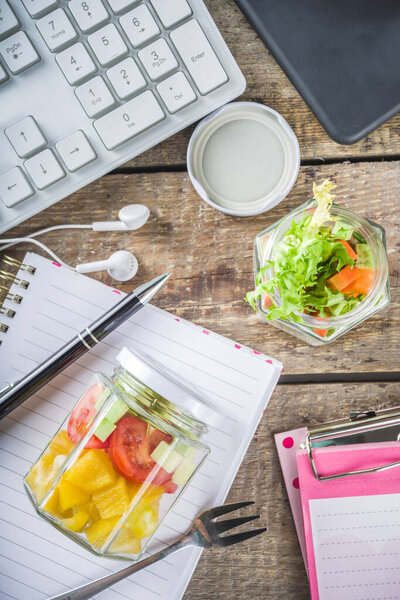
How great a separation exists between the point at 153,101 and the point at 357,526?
1.81 feet

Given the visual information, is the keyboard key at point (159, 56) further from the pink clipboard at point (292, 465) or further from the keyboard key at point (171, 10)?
the pink clipboard at point (292, 465)

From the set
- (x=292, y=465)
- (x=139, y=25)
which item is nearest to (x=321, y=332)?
(x=292, y=465)

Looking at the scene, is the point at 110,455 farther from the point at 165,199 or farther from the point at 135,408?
the point at 165,199

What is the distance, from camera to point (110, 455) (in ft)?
1.91

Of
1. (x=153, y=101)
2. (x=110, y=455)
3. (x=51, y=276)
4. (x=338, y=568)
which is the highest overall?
(x=153, y=101)

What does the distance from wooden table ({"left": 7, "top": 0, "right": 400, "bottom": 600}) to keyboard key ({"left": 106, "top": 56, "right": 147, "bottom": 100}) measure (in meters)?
0.12

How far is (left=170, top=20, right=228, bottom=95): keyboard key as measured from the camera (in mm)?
550

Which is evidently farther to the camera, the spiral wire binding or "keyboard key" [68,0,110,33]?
the spiral wire binding

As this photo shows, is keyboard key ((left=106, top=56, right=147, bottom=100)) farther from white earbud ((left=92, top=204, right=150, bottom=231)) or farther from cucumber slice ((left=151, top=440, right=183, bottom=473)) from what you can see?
cucumber slice ((left=151, top=440, right=183, bottom=473))

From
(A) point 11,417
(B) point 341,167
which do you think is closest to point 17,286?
(A) point 11,417

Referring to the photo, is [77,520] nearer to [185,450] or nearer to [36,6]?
[185,450]

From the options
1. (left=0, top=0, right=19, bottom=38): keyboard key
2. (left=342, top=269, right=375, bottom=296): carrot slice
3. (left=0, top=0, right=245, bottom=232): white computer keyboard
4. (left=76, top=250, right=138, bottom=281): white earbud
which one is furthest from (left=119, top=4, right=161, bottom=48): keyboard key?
(left=342, top=269, right=375, bottom=296): carrot slice

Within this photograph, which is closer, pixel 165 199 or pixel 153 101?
pixel 153 101

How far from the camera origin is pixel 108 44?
0.55 m
